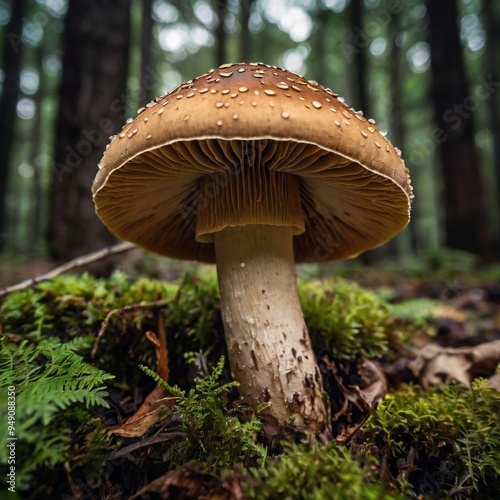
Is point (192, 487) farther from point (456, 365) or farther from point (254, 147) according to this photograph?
point (456, 365)

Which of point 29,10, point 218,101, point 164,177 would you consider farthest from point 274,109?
point 29,10

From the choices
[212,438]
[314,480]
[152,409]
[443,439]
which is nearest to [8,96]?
[152,409]

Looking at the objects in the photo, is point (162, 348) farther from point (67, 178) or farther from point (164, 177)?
point (67, 178)

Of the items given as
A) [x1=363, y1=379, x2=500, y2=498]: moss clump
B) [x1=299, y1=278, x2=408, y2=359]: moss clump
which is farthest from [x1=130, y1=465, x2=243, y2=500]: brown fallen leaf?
[x1=299, y1=278, x2=408, y2=359]: moss clump

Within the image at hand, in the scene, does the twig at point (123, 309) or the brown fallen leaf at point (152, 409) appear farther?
the twig at point (123, 309)

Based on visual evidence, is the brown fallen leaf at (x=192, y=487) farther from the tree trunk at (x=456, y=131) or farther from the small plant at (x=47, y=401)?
the tree trunk at (x=456, y=131)

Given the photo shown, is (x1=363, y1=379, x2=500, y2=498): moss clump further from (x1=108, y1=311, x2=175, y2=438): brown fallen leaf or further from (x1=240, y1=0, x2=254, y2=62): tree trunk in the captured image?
(x1=240, y1=0, x2=254, y2=62): tree trunk

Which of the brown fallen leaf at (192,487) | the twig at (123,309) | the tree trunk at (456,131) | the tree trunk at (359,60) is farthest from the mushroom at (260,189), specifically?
the tree trunk at (359,60)
